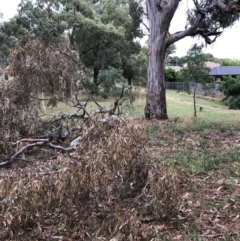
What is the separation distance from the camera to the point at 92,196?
119 inches

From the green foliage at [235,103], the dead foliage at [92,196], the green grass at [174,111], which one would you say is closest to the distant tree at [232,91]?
the green foliage at [235,103]

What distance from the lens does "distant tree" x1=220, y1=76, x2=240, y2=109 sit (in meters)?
22.1

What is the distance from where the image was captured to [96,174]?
2.86m

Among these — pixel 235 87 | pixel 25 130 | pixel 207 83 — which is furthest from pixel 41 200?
pixel 235 87

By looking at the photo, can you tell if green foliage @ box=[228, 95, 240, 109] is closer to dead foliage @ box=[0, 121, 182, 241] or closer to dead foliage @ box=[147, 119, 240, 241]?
dead foliage @ box=[147, 119, 240, 241]

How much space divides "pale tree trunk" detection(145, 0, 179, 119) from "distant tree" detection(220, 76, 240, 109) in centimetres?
1262

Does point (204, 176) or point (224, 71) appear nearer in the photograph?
point (204, 176)

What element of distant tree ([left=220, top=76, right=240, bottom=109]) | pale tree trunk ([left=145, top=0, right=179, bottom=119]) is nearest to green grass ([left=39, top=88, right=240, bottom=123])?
Answer: pale tree trunk ([left=145, top=0, right=179, bottom=119])

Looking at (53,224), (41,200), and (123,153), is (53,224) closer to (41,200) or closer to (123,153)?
(41,200)

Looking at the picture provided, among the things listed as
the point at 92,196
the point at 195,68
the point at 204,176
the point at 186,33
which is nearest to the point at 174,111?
the point at 195,68

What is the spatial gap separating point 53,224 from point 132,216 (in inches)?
30.1

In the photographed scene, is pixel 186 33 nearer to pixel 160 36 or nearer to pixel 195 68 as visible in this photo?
pixel 160 36

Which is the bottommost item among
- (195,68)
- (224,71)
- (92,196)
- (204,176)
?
(204,176)

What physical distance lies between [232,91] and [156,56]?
47.5 ft
